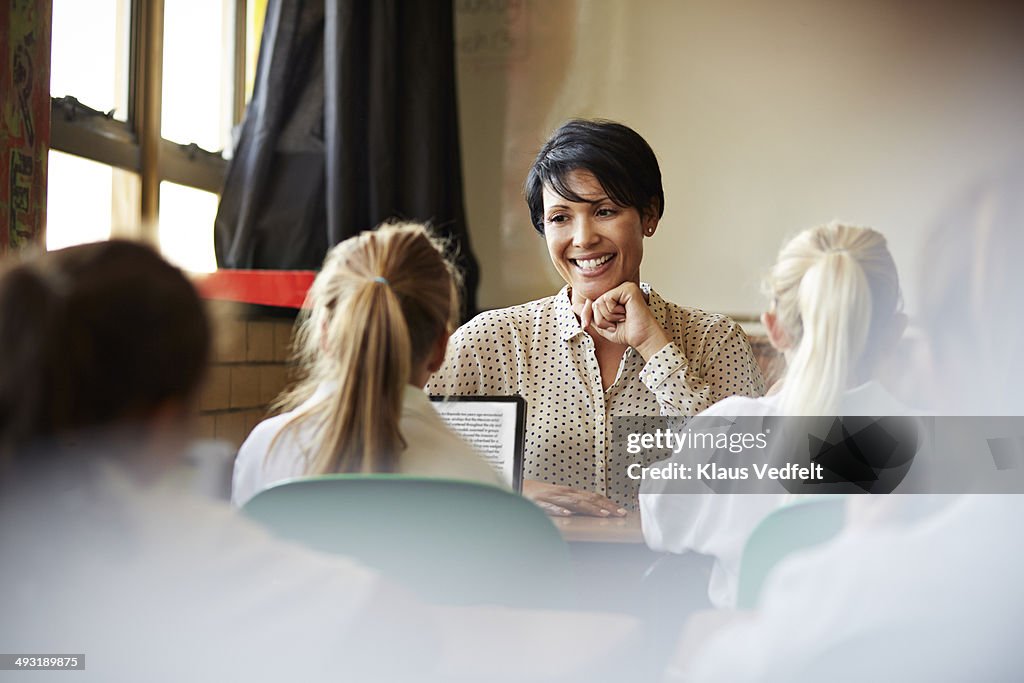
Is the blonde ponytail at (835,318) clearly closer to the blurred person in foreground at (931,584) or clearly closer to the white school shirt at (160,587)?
the blurred person in foreground at (931,584)

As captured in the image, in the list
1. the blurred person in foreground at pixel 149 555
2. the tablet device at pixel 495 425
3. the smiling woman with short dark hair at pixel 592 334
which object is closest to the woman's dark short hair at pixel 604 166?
the smiling woman with short dark hair at pixel 592 334

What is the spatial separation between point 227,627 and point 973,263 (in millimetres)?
559

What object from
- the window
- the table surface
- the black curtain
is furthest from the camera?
the black curtain

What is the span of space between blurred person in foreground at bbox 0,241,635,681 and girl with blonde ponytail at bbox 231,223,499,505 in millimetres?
66

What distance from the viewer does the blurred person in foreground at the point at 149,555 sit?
1.61 ft

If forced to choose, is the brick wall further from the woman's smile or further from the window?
the woman's smile

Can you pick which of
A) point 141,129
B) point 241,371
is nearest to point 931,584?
point 241,371

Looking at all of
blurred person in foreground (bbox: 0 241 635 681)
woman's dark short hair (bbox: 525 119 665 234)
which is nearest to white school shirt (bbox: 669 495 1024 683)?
blurred person in foreground (bbox: 0 241 635 681)

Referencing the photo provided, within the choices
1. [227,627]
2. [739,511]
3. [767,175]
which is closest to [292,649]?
[227,627]

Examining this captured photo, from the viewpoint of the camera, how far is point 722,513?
71cm

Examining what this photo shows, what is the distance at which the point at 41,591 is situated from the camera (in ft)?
2.05

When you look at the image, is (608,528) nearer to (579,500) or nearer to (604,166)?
(579,500)

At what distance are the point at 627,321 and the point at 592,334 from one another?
5 cm

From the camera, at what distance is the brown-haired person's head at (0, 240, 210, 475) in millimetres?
483
